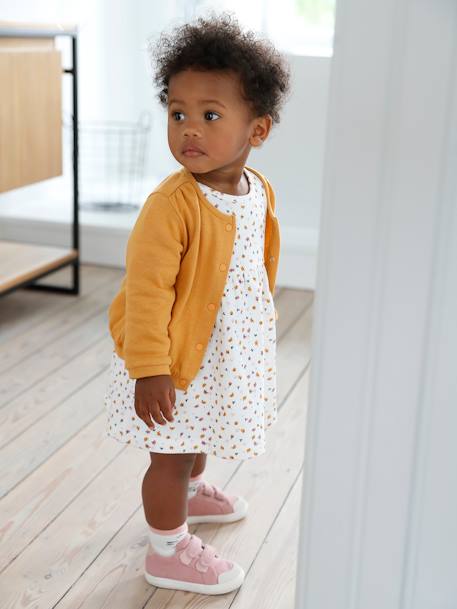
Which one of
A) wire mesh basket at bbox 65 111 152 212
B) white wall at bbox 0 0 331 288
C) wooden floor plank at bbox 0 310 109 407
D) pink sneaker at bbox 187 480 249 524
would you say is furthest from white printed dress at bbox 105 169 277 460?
wire mesh basket at bbox 65 111 152 212

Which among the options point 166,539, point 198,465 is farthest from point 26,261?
point 166,539

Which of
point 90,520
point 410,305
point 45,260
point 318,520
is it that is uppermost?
point 410,305

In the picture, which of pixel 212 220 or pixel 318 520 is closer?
pixel 318 520

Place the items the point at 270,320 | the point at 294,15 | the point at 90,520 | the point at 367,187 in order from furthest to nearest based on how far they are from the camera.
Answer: the point at 294,15, the point at 90,520, the point at 270,320, the point at 367,187

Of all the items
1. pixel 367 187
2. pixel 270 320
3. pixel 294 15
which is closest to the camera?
pixel 367 187

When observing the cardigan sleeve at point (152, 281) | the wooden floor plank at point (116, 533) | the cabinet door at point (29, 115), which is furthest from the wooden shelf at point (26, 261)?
the cardigan sleeve at point (152, 281)

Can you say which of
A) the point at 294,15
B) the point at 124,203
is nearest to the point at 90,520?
the point at 124,203

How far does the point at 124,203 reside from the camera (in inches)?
129

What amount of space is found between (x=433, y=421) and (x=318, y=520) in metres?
0.15

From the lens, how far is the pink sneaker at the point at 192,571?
1311 millimetres

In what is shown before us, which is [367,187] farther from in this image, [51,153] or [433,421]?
[51,153]

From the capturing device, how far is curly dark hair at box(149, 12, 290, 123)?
115cm

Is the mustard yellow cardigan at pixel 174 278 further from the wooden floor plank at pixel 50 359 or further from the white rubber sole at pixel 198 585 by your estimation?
the wooden floor plank at pixel 50 359

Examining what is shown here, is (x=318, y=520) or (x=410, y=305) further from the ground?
(x=410, y=305)
